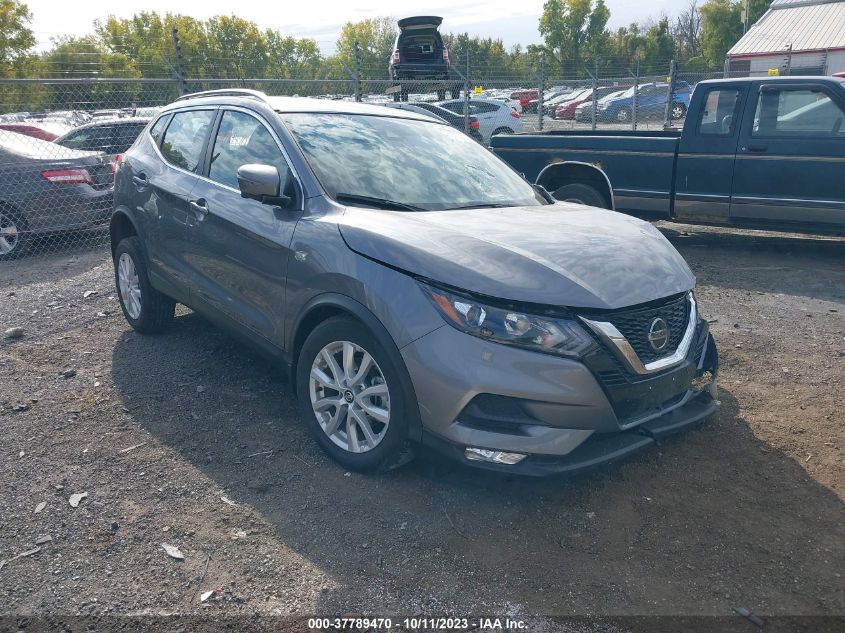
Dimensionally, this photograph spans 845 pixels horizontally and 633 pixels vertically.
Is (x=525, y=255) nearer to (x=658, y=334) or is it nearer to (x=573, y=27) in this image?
(x=658, y=334)

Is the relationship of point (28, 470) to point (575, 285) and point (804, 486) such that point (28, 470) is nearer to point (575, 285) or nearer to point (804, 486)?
point (575, 285)

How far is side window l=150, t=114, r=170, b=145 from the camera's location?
5.40 meters

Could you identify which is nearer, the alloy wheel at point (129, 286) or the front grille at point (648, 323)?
the front grille at point (648, 323)

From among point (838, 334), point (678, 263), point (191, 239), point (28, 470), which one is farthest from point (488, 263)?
point (838, 334)

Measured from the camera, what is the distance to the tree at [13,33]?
41000 mm

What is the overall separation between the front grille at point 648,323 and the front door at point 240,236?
1.74 metres

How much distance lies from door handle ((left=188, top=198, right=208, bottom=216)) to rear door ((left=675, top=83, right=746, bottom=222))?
6.04 m

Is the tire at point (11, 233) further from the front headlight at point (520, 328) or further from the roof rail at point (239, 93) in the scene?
the front headlight at point (520, 328)

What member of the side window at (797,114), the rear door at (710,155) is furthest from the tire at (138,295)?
the side window at (797,114)

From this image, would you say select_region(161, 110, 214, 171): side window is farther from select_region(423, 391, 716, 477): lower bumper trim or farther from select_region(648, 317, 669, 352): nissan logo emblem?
select_region(648, 317, 669, 352): nissan logo emblem

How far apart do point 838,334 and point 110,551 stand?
17.2 feet

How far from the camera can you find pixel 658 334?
130 inches

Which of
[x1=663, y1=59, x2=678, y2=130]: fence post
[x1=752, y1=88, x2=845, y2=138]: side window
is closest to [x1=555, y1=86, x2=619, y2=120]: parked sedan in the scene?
[x1=663, y1=59, x2=678, y2=130]: fence post

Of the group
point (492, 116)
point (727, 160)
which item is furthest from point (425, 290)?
point (492, 116)
